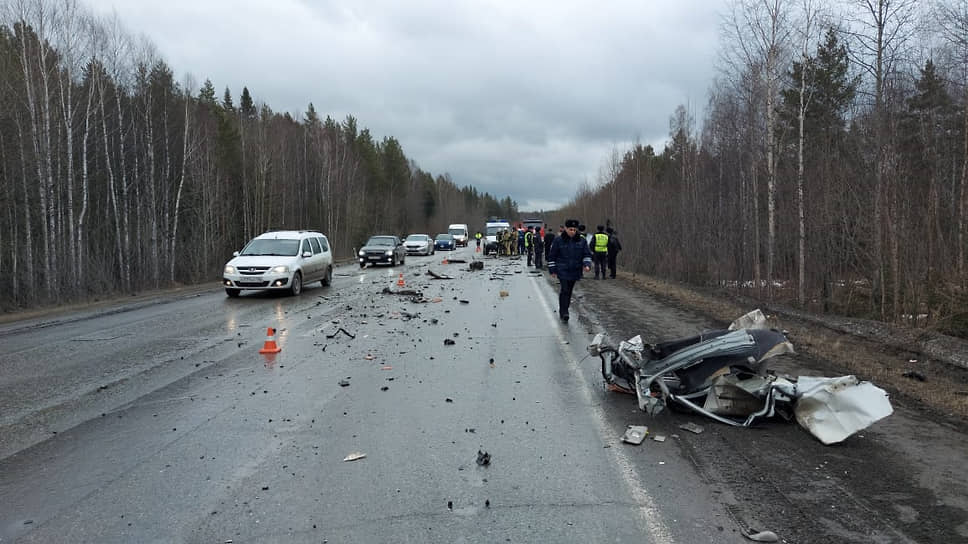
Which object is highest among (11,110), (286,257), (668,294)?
(11,110)

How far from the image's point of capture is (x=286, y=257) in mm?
17078

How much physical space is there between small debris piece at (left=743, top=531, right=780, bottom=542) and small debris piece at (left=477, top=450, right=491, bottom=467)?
5.91ft

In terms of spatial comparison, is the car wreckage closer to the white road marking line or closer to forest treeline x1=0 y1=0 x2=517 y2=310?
the white road marking line

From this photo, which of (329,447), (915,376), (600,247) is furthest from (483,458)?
(600,247)

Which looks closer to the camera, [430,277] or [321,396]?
[321,396]

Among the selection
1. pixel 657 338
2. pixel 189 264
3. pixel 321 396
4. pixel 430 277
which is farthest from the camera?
pixel 189 264

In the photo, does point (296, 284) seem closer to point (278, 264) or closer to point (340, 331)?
point (278, 264)

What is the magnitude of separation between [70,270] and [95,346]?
1482cm

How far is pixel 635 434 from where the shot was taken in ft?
17.0

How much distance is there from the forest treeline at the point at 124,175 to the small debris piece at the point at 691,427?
60.2 ft

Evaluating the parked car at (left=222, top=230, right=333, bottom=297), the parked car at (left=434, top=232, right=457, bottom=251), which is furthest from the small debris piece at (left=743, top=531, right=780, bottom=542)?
the parked car at (left=434, top=232, right=457, bottom=251)

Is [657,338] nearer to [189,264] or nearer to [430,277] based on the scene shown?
[430,277]

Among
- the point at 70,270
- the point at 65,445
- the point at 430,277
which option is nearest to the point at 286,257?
the point at 430,277

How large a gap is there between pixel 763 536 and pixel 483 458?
1942mm
